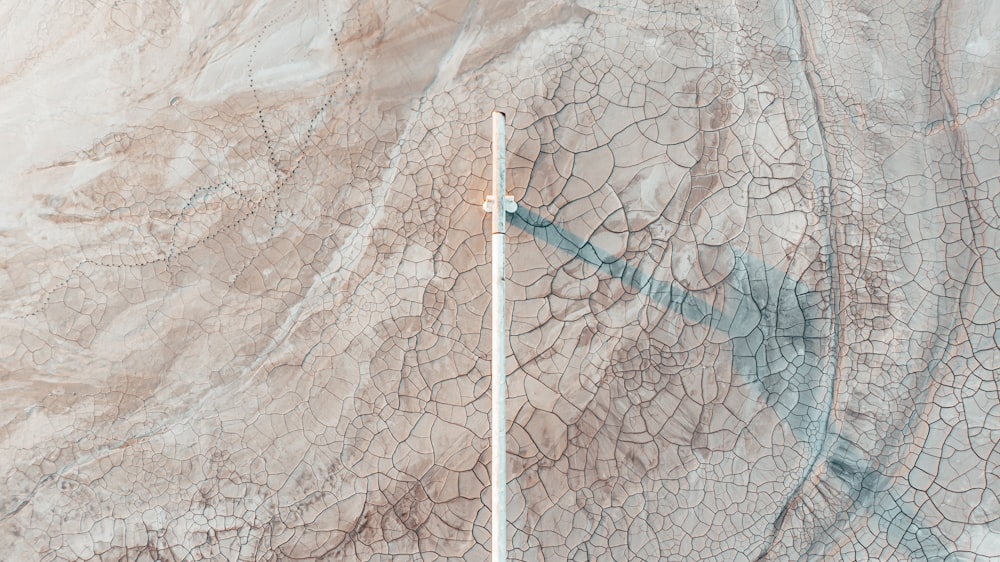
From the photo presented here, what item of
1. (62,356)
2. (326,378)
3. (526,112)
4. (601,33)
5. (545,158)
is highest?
(601,33)

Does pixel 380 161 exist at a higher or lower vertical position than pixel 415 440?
higher

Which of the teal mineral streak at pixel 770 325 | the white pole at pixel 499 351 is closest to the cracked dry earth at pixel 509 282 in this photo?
the teal mineral streak at pixel 770 325

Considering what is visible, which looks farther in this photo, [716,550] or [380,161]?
[380,161]

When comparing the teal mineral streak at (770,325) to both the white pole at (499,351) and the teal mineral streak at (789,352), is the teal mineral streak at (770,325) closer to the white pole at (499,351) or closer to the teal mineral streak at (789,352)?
the teal mineral streak at (789,352)

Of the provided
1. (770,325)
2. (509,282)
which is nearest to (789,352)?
(770,325)

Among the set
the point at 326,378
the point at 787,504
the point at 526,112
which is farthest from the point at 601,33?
the point at 787,504

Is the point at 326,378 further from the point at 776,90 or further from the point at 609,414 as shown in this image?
the point at 776,90

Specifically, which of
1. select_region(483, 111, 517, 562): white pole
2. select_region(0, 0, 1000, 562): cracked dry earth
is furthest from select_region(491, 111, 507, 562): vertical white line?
select_region(0, 0, 1000, 562): cracked dry earth
